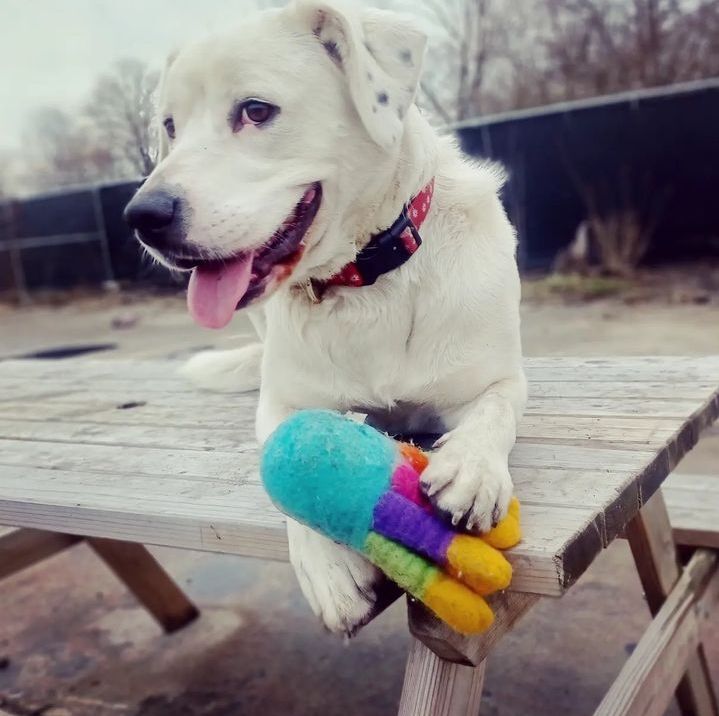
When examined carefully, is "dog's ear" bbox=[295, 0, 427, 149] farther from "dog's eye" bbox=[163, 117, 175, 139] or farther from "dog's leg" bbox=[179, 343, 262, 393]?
"dog's leg" bbox=[179, 343, 262, 393]

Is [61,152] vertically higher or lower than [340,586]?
higher

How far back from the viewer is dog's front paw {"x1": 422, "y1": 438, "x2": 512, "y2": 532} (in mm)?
955

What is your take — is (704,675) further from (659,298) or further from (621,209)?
(621,209)

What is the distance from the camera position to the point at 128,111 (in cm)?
259

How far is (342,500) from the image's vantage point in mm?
919

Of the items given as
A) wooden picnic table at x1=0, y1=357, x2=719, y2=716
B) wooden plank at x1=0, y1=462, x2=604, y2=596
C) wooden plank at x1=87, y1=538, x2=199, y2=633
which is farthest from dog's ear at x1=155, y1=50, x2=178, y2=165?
wooden plank at x1=87, y1=538, x2=199, y2=633

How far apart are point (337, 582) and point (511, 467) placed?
367mm

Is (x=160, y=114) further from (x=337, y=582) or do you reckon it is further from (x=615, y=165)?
(x=615, y=165)

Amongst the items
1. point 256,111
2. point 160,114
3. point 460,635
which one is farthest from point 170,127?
point 460,635

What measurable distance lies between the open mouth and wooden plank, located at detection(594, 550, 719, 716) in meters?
0.92

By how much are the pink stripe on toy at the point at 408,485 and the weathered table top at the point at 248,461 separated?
0.12 metres

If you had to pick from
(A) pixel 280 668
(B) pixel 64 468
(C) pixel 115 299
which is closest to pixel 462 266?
(B) pixel 64 468

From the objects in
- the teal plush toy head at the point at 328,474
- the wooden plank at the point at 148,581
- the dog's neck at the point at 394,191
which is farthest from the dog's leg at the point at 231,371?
the teal plush toy head at the point at 328,474

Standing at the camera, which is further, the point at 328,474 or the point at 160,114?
the point at 160,114
